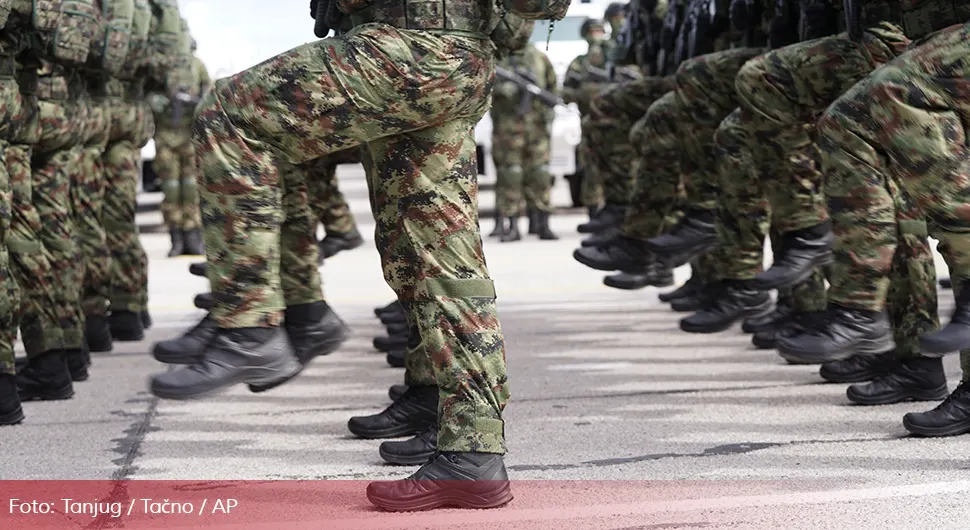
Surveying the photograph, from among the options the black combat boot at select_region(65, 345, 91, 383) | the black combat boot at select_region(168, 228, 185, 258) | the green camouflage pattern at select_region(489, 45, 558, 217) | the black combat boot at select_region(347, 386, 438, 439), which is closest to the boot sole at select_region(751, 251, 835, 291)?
the black combat boot at select_region(347, 386, 438, 439)

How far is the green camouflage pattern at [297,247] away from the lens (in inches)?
175

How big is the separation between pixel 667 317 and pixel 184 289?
13.1 ft

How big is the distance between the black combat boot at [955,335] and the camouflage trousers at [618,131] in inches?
155

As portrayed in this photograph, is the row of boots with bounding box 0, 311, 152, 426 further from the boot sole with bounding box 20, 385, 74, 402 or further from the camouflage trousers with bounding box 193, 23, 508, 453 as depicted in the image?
the camouflage trousers with bounding box 193, 23, 508, 453

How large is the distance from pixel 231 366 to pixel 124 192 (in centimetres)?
418

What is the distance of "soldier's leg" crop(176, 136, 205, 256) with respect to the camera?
1282cm

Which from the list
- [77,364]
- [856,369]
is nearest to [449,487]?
[856,369]

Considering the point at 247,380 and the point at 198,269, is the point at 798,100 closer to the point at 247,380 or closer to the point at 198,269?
the point at 247,380

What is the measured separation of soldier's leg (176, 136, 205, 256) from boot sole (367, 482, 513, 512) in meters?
9.34

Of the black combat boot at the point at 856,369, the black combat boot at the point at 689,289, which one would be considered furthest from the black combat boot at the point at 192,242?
the black combat boot at the point at 856,369

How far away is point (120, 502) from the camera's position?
12.6ft

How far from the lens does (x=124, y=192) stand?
7.32 m

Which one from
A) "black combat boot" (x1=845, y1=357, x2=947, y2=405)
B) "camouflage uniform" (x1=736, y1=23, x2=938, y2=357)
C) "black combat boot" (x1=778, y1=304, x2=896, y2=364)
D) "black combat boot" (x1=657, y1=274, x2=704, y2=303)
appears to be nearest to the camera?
"black combat boot" (x1=778, y1=304, x2=896, y2=364)

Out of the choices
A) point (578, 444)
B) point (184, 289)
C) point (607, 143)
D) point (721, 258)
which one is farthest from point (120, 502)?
point (184, 289)
